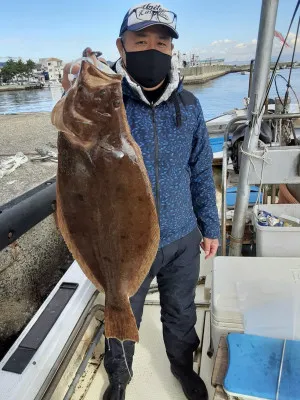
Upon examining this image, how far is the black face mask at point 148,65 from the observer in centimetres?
184

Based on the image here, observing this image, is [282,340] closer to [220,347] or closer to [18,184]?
[220,347]

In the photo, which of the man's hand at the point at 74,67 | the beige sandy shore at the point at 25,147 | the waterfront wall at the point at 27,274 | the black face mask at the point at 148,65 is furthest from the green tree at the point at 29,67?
the man's hand at the point at 74,67

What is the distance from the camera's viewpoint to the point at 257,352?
79.5 inches

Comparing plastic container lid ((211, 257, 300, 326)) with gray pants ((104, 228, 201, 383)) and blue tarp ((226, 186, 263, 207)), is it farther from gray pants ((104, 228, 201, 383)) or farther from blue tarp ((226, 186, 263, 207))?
blue tarp ((226, 186, 263, 207))

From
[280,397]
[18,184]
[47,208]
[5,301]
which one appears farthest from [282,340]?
[18,184]

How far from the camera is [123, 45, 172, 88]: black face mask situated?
1.84m

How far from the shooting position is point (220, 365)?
2.07m

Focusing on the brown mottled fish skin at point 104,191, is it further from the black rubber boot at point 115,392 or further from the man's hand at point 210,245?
the black rubber boot at point 115,392

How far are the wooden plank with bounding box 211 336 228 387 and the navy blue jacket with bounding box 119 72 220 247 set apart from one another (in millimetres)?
755

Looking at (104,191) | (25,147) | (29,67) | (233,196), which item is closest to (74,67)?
(104,191)

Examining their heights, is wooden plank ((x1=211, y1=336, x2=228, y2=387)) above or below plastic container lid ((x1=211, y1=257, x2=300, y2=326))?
below

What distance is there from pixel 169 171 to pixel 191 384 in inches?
62.3

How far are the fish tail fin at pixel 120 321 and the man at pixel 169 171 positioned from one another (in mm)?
520

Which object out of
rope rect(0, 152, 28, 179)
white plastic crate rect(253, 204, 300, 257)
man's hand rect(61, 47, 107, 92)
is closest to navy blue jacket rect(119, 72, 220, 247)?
man's hand rect(61, 47, 107, 92)
